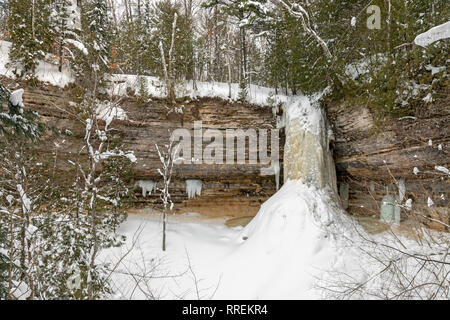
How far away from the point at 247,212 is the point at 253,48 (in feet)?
43.5

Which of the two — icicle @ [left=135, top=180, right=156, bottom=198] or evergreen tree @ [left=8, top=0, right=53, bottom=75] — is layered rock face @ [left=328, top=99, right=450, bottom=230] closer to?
icicle @ [left=135, top=180, right=156, bottom=198]

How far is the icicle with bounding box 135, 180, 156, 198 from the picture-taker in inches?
446

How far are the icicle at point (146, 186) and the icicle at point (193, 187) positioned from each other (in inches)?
68.4

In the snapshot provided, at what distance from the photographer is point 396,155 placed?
7840 millimetres

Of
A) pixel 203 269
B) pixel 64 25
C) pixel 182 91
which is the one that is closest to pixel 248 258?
pixel 203 269

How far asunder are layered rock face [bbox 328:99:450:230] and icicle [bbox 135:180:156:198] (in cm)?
913

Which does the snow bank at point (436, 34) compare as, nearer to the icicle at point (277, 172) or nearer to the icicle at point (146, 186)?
the icicle at point (277, 172)

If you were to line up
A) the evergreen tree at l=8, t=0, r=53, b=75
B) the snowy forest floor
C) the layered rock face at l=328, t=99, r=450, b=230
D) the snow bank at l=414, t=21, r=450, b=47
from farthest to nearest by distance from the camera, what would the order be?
the evergreen tree at l=8, t=0, r=53, b=75 < the layered rock face at l=328, t=99, r=450, b=230 < the snowy forest floor < the snow bank at l=414, t=21, r=450, b=47

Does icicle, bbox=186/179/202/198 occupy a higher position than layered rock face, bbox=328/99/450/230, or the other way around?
layered rock face, bbox=328/99/450/230

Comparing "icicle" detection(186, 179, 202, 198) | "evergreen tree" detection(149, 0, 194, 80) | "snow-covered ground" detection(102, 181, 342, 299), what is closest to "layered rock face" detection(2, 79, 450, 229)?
"icicle" detection(186, 179, 202, 198)

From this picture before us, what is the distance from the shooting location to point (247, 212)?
39.9 ft

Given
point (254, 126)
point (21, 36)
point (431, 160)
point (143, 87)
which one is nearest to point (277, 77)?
point (254, 126)

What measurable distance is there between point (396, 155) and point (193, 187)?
8.87 metres

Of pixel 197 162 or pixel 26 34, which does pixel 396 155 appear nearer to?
pixel 197 162
